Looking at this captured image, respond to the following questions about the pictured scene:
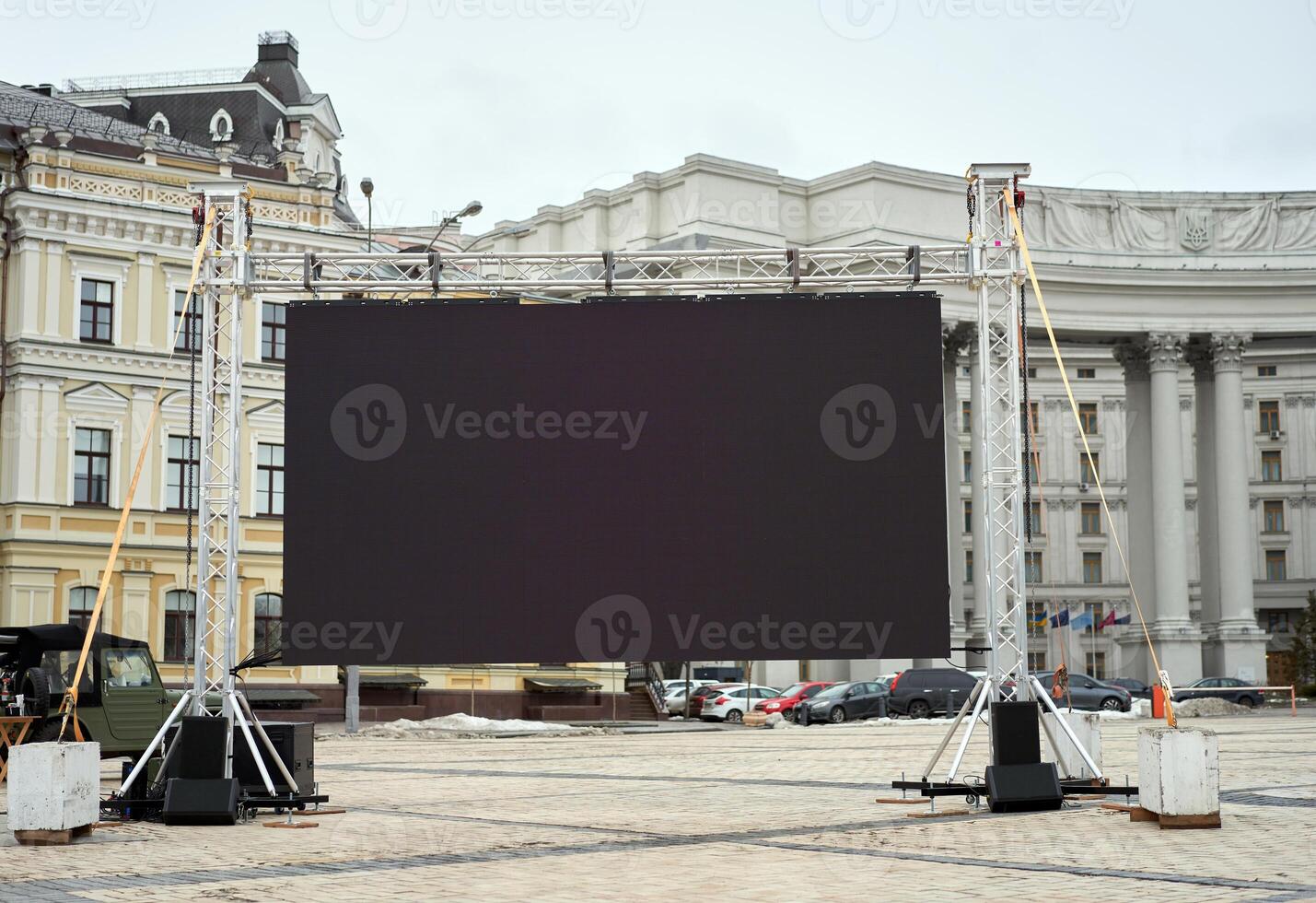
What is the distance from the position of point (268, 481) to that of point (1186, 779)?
38.9 meters

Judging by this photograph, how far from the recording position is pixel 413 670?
48.5 metres

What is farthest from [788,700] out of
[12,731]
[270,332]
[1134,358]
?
[12,731]

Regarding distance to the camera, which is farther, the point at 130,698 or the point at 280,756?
the point at 130,698

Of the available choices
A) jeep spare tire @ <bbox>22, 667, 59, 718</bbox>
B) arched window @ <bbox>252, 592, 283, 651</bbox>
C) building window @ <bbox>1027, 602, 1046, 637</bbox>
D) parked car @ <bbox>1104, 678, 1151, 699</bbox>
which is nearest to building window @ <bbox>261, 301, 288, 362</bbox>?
arched window @ <bbox>252, 592, 283, 651</bbox>

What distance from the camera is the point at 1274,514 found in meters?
91.8

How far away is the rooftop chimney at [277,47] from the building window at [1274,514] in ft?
203

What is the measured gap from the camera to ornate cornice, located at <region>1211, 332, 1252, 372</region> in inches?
2808

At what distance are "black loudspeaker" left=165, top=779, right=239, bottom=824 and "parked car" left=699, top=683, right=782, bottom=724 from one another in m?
37.6

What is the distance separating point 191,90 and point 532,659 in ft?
233

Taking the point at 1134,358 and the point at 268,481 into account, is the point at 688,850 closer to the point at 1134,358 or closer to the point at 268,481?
the point at 268,481

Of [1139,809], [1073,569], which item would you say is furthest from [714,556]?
[1073,569]

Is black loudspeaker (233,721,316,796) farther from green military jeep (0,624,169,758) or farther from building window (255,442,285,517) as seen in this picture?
building window (255,442,285,517)

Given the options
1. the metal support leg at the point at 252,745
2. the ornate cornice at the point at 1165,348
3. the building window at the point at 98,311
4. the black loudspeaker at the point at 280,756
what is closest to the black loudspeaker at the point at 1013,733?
the black loudspeaker at the point at 280,756

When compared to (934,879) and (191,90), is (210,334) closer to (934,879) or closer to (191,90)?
(934,879)
